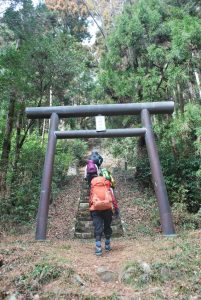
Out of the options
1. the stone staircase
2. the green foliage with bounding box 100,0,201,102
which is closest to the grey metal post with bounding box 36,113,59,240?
the stone staircase

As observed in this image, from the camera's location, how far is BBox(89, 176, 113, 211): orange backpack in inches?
228

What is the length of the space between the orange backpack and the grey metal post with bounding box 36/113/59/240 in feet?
4.93

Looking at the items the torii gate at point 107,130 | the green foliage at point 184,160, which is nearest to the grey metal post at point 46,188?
the torii gate at point 107,130

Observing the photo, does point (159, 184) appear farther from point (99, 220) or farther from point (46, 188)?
point (46, 188)

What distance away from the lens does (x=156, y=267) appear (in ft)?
15.0

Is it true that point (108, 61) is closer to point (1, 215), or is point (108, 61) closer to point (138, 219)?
point (138, 219)

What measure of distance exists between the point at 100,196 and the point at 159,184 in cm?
191

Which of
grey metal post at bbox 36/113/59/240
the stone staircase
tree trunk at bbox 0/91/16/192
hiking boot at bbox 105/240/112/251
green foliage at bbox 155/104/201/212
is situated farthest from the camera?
tree trunk at bbox 0/91/16/192

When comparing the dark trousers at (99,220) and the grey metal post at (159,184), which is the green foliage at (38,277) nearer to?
the dark trousers at (99,220)

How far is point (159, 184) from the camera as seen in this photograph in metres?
7.23

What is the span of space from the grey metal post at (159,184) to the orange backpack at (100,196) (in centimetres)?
156

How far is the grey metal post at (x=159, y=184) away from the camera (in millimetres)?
6848

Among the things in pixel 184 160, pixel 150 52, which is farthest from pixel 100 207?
pixel 150 52

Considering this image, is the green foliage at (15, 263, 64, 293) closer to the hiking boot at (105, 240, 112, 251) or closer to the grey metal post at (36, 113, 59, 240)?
the hiking boot at (105, 240, 112, 251)
